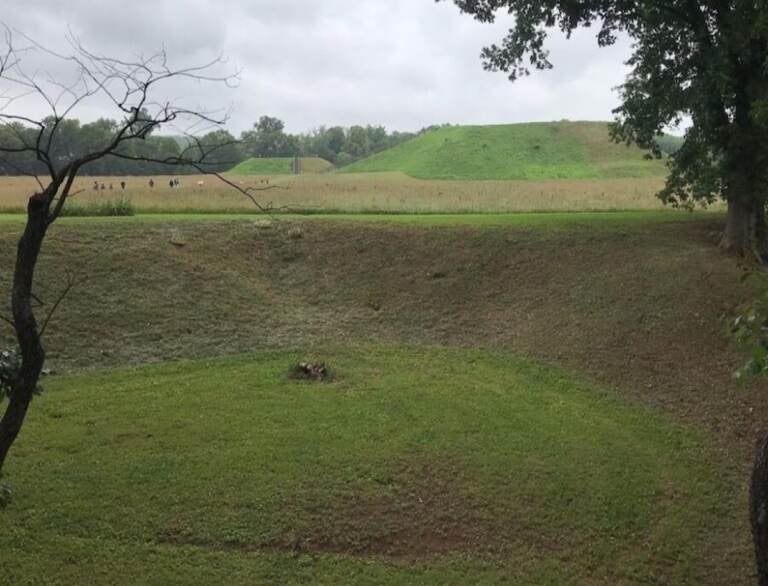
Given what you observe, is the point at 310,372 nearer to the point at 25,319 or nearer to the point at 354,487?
the point at 354,487

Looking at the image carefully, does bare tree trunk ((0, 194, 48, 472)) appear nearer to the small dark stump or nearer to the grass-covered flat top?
the grass-covered flat top

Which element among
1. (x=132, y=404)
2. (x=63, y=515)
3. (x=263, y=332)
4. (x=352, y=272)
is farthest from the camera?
(x=352, y=272)

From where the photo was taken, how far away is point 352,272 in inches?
700

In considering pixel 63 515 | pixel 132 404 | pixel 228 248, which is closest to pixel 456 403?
pixel 132 404

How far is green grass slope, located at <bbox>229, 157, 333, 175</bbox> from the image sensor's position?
88.4 m

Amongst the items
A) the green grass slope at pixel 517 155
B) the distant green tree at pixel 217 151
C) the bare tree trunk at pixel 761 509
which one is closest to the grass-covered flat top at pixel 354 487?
the bare tree trunk at pixel 761 509

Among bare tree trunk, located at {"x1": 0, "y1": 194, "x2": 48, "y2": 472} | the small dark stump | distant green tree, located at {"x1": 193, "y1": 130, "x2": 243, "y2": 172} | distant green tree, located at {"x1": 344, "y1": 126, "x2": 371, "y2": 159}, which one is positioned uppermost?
distant green tree, located at {"x1": 344, "y1": 126, "x2": 371, "y2": 159}

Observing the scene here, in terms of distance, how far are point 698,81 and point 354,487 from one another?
11753 mm

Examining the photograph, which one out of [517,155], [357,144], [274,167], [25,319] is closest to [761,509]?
[25,319]

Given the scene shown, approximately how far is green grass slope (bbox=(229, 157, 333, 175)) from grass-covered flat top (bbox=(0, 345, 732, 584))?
7694cm

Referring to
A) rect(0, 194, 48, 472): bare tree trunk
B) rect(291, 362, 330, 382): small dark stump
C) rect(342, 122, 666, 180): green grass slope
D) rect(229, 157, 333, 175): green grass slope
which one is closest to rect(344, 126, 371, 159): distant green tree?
rect(229, 157, 333, 175): green grass slope

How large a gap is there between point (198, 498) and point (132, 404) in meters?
3.51

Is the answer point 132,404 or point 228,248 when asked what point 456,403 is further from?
point 228,248

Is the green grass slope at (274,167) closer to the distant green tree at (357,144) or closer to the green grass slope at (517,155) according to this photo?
the green grass slope at (517,155)
